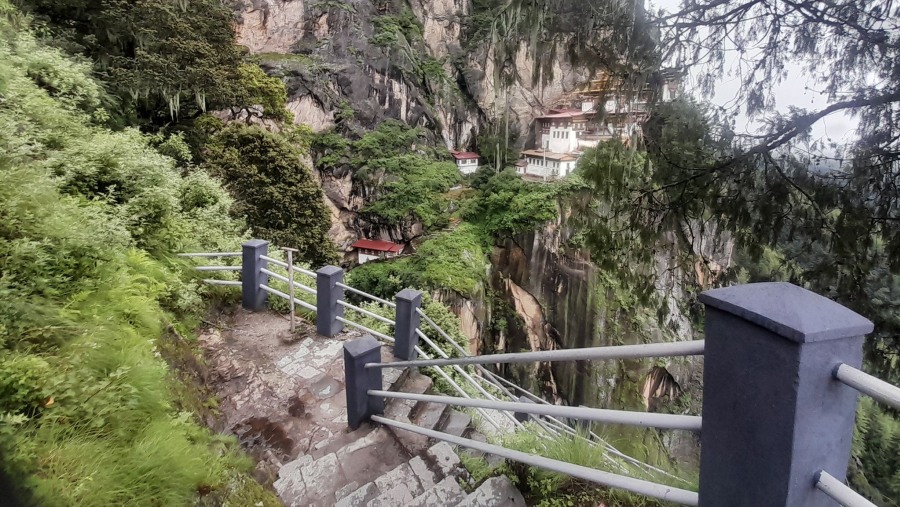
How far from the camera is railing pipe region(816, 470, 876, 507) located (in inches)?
27.5

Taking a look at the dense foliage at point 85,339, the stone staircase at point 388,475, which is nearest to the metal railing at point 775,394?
the stone staircase at point 388,475

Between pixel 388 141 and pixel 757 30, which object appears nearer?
pixel 757 30

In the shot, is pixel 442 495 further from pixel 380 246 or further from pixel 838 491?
pixel 380 246

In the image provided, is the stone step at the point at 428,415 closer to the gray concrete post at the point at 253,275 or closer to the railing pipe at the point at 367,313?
the railing pipe at the point at 367,313

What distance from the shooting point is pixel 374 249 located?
1464cm

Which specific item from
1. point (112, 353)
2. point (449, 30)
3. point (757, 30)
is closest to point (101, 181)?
point (112, 353)

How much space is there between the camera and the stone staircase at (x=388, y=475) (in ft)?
7.07

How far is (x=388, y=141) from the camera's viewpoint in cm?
1596

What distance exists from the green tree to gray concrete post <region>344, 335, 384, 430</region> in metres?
7.07

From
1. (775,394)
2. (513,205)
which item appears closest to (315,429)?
(775,394)

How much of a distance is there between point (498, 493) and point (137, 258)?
3.37 meters

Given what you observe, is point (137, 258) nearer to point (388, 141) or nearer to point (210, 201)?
point (210, 201)

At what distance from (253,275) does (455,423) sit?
9.39ft

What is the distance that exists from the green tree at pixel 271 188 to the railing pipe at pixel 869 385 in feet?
31.3
